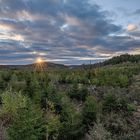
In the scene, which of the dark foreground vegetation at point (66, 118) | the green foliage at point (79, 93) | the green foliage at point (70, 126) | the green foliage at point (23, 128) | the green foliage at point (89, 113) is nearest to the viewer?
the green foliage at point (23, 128)

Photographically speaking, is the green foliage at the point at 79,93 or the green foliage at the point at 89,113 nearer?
the green foliage at the point at 89,113

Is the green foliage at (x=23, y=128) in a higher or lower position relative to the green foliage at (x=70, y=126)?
higher

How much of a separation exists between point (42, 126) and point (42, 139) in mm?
1968

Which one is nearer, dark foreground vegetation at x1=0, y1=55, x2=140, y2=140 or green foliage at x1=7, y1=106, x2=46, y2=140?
green foliage at x1=7, y1=106, x2=46, y2=140

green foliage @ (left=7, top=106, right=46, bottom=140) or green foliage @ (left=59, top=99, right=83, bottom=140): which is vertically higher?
green foliage @ (left=7, top=106, right=46, bottom=140)

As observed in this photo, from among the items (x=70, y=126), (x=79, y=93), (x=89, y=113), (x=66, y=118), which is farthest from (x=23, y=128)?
A: (x=79, y=93)

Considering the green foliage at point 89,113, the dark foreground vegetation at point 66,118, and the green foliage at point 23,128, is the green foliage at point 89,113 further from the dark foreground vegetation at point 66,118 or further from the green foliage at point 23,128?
the green foliage at point 23,128

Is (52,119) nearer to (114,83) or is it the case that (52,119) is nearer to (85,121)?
(85,121)

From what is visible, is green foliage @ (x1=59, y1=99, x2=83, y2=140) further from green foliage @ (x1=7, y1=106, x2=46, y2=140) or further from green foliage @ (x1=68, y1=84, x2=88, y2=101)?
green foliage @ (x1=68, y1=84, x2=88, y2=101)

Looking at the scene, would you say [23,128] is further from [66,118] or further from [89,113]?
[89,113]

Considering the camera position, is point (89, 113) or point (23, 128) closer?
point (23, 128)

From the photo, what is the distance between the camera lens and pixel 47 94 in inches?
2073

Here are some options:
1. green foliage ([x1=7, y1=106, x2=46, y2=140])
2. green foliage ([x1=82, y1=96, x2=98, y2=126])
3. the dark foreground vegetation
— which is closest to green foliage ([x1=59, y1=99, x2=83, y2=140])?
the dark foreground vegetation

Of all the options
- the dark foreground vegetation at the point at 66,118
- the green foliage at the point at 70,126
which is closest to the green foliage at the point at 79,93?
the dark foreground vegetation at the point at 66,118
